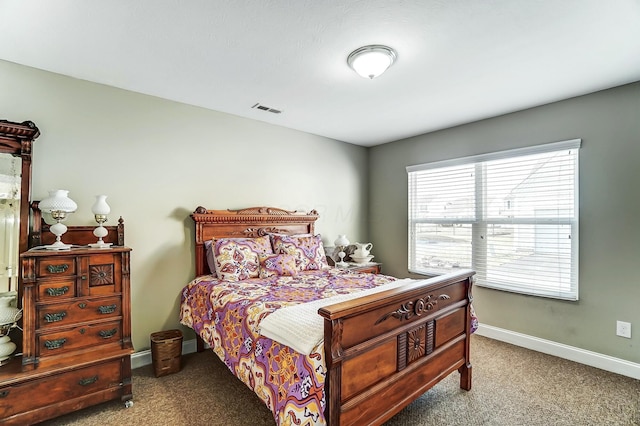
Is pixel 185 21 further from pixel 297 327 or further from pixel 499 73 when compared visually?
pixel 499 73

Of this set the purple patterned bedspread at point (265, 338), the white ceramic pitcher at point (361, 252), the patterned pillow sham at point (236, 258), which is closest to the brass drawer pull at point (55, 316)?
the purple patterned bedspread at point (265, 338)

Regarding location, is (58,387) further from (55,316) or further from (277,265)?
(277,265)

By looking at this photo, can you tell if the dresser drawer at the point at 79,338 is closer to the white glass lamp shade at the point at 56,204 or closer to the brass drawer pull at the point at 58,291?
the brass drawer pull at the point at 58,291

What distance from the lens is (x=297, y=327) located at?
154 cm

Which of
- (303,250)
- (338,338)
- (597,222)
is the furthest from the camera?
(303,250)

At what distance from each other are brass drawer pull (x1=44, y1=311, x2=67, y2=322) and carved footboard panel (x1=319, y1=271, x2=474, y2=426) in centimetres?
180

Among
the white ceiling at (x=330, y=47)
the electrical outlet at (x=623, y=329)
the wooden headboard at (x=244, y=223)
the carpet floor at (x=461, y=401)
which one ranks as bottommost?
the carpet floor at (x=461, y=401)

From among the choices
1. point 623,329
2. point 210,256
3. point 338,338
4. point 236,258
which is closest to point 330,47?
point 338,338

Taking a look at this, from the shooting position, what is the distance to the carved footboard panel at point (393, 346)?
140cm

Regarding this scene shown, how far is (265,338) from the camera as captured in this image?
1.68 m

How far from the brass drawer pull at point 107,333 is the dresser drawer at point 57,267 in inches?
17.8

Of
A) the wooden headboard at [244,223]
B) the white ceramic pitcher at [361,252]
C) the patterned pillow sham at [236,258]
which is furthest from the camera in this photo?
the white ceramic pitcher at [361,252]

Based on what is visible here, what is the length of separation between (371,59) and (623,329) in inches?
120

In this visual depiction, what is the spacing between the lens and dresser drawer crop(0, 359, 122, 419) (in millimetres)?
1786
